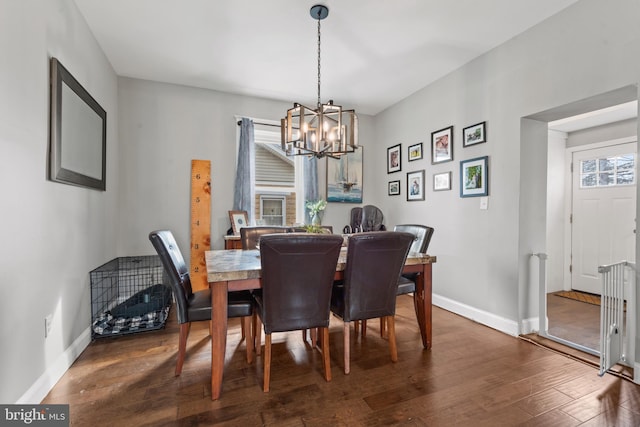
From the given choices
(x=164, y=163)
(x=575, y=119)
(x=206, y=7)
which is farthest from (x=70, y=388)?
(x=575, y=119)

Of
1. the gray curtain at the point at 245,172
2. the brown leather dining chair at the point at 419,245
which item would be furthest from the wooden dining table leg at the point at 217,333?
the gray curtain at the point at 245,172

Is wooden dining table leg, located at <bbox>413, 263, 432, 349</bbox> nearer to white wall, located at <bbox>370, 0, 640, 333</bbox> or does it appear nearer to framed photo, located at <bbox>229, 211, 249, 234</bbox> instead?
white wall, located at <bbox>370, 0, 640, 333</bbox>

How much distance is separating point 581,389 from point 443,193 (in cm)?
214

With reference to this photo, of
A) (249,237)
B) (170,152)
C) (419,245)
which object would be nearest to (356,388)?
(419,245)

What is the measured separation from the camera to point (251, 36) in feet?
8.66

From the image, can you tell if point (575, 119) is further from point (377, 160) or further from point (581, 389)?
point (581, 389)

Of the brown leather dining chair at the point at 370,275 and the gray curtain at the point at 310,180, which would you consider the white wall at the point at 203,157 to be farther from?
the brown leather dining chair at the point at 370,275

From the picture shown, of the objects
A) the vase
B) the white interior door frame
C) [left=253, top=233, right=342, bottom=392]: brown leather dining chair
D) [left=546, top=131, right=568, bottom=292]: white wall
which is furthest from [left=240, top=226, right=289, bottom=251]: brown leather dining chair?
the white interior door frame

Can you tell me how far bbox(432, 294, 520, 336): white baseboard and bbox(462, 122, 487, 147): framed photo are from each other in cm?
174

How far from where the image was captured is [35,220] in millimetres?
1693

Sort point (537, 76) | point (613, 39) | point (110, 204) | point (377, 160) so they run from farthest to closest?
point (377, 160), point (110, 204), point (537, 76), point (613, 39)

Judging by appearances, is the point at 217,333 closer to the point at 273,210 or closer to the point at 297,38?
the point at 297,38

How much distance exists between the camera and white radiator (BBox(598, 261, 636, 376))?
6.40 feet

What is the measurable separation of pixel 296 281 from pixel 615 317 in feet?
7.34
